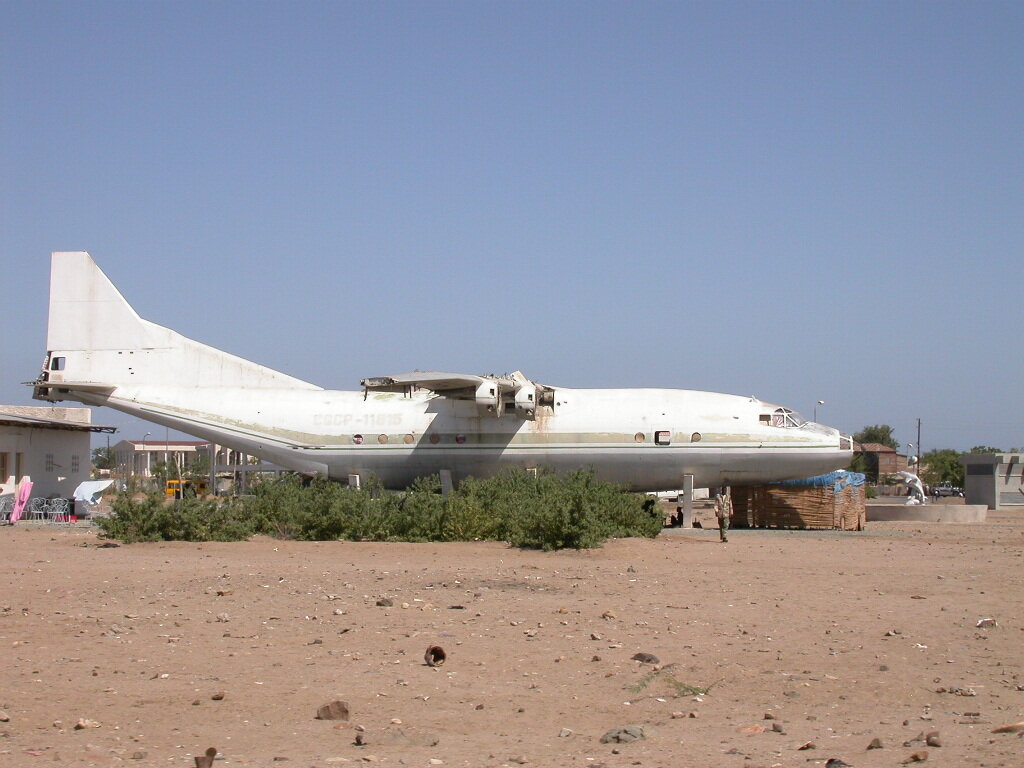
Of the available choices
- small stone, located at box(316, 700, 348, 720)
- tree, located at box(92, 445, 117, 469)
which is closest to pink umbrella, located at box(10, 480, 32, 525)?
small stone, located at box(316, 700, 348, 720)

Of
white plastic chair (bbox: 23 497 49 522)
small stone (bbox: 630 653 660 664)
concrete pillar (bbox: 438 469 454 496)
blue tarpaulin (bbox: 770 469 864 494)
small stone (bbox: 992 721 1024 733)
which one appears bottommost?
white plastic chair (bbox: 23 497 49 522)

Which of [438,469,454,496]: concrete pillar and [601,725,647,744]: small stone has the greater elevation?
[438,469,454,496]: concrete pillar

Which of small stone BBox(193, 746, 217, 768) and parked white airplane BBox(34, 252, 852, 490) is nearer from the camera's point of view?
small stone BBox(193, 746, 217, 768)

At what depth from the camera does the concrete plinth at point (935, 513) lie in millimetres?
27219

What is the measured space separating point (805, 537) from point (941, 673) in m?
13.2

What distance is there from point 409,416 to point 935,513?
45.7 feet

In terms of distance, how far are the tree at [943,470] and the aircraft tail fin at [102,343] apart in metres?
68.6

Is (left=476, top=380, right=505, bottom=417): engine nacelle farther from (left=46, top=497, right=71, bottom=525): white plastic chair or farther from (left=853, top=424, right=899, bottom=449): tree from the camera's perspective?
(left=853, top=424, right=899, bottom=449): tree

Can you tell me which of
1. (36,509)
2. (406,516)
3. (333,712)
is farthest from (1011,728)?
(36,509)

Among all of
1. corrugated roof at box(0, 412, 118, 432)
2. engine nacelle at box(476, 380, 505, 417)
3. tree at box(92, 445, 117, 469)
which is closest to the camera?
engine nacelle at box(476, 380, 505, 417)

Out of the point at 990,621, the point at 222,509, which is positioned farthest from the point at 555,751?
the point at 222,509

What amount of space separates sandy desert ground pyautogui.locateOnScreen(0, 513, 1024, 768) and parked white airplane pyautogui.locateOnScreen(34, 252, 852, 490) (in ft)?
30.1

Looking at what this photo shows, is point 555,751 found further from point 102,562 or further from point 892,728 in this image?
point 102,562

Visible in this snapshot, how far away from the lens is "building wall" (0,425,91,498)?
98.9ft
